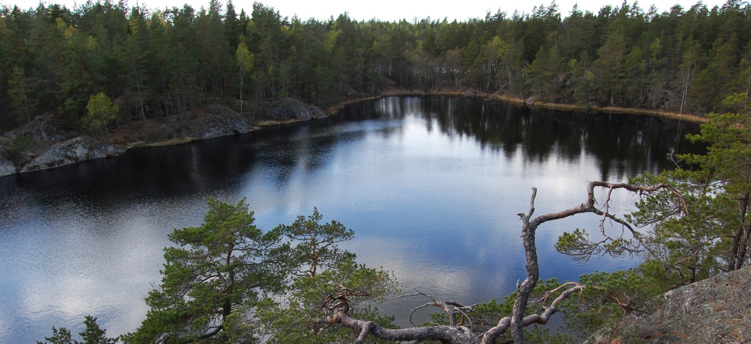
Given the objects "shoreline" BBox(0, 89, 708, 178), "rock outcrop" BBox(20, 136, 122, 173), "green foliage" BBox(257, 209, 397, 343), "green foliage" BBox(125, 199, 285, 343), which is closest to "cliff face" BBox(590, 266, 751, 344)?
"green foliage" BBox(257, 209, 397, 343)

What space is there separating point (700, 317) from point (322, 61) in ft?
229

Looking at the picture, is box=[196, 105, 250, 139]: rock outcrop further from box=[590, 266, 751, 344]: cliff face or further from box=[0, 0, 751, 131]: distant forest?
→ box=[590, 266, 751, 344]: cliff face

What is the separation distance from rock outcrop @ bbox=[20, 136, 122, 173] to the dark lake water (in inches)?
59.5

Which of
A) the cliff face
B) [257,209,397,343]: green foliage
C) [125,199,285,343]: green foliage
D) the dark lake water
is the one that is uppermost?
the cliff face

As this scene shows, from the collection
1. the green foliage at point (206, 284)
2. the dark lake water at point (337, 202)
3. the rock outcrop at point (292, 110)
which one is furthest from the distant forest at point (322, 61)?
the green foliage at point (206, 284)

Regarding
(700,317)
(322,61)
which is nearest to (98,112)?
(322,61)

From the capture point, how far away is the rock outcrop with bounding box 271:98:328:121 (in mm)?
60125

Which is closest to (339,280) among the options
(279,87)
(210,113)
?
(210,113)

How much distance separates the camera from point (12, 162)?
35094mm

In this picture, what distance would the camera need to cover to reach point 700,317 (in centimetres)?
683

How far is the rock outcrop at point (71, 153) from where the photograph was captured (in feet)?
119

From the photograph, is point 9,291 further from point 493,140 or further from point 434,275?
point 493,140

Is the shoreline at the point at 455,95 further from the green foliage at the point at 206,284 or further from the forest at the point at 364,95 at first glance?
the green foliage at the point at 206,284

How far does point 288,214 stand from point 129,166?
66.7 ft
